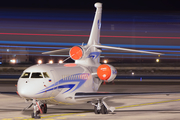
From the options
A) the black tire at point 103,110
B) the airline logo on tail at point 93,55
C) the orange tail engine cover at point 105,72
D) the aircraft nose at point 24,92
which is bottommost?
the black tire at point 103,110

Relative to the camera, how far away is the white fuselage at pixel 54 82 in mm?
16781

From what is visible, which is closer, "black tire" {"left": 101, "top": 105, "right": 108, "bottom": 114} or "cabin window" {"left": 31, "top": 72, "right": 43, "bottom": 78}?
"cabin window" {"left": 31, "top": 72, "right": 43, "bottom": 78}

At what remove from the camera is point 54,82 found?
17.9 metres

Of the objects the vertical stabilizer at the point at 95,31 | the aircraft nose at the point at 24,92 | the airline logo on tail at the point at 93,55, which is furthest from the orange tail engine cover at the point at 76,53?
the aircraft nose at the point at 24,92

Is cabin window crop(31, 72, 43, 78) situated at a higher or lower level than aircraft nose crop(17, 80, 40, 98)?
higher

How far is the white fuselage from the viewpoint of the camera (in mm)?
16781

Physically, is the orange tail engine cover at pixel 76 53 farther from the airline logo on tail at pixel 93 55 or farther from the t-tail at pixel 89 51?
the airline logo on tail at pixel 93 55

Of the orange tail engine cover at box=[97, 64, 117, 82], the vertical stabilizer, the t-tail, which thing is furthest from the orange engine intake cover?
the vertical stabilizer

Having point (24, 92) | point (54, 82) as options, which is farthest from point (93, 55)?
point (24, 92)

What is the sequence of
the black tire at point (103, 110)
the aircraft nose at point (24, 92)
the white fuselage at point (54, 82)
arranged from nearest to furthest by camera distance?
1. the aircraft nose at point (24, 92)
2. the white fuselage at point (54, 82)
3. the black tire at point (103, 110)

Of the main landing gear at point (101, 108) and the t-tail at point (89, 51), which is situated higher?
the t-tail at point (89, 51)

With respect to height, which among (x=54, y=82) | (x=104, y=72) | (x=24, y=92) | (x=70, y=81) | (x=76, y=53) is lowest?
(x=24, y=92)

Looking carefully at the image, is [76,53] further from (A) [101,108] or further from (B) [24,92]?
(B) [24,92]

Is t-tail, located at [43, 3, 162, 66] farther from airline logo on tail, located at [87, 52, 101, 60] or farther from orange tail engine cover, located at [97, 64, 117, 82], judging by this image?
orange tail engine cover, located at [97, 64, 117, 82]
